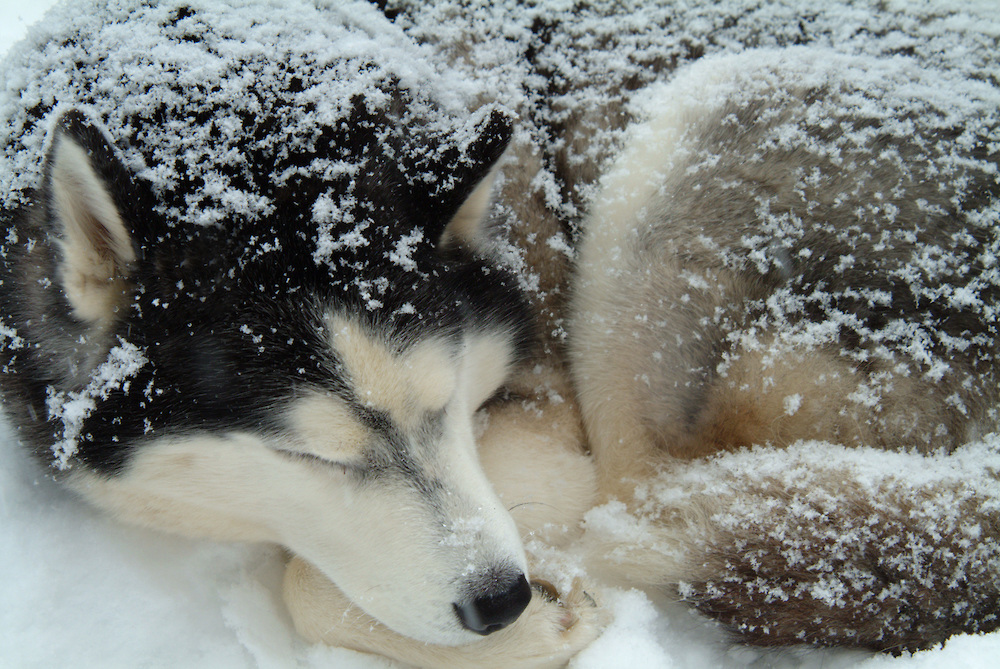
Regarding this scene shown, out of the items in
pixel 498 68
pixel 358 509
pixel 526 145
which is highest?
pixel 498 68

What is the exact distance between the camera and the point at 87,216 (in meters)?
1.44

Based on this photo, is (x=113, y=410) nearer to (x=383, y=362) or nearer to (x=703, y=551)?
(x=383, y=362)

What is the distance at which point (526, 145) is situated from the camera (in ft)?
7.40

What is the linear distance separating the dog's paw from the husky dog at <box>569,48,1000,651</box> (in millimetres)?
210

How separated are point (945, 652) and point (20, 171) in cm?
260

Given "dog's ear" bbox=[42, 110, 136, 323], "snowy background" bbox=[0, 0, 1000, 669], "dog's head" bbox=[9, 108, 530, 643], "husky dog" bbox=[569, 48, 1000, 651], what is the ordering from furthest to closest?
"snowy background" bbox=[0, 0, 1000, 669]
"husky dog" bbox=[569, 48, 1000, 651]
"dog's head" bbox=[9, 108, 530, 643]
"dog's ear" bbox=[42, 110, 136, 323]

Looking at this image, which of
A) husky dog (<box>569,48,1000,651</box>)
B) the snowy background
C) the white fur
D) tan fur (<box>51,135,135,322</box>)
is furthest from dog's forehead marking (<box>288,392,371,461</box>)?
husky dog (<box>569,48,1000,651</box>)

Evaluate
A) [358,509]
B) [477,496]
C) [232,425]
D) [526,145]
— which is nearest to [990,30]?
[526,145]

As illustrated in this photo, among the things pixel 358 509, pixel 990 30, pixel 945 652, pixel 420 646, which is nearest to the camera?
pixel 945 652

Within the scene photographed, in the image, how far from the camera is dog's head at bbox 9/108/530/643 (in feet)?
4.90

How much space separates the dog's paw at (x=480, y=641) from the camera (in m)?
1.79

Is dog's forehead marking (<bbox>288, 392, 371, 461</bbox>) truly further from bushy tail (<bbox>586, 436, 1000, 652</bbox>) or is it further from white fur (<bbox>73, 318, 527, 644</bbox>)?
bushy tail (<bbox>586, 436, 1000, 652</bbox>)

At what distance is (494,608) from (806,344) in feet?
3.64

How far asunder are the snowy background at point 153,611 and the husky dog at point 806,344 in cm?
19
